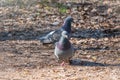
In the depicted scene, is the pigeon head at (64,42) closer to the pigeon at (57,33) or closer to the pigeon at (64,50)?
the pigeon at (64,50)

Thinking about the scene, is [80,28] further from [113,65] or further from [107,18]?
Result: [113,65]

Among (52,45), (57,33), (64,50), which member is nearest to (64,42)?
(64,50)

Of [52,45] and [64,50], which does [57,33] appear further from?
[64,50]

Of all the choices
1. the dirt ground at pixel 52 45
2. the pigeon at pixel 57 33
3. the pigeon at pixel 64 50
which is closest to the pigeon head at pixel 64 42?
the pigeon at pixel 64 50

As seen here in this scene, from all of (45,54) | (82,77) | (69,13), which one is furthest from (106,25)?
(82,77)

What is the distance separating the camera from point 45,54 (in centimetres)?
889

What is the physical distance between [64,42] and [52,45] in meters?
1.27

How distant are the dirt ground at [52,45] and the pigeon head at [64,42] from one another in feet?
1.10

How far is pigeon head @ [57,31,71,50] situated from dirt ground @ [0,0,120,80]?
33 cm

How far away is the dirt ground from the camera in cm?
779

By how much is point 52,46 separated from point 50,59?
34.4 inches

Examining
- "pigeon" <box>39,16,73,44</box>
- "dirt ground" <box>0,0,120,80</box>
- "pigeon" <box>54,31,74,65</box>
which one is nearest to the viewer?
"dirt ground" <box>0,0,120,80</box>

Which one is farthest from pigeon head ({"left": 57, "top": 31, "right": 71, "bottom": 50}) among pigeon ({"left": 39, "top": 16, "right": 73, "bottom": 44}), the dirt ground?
pigeon ({"left": 39, "top": 16, "right": 73, "bottom": 44})

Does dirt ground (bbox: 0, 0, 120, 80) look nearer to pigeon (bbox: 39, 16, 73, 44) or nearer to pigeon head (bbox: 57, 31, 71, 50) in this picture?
pigeon (bbox: 39, 16, 73, 44)
